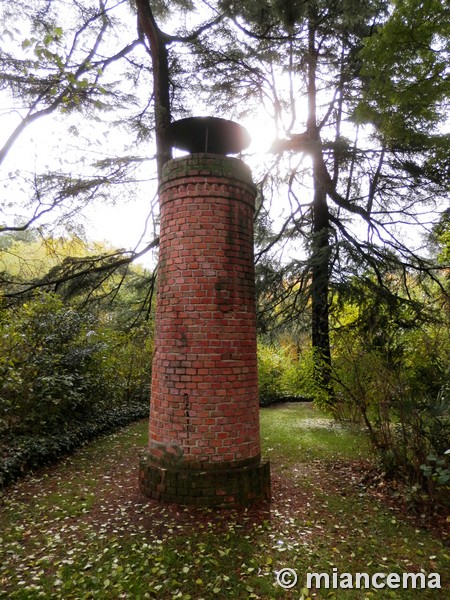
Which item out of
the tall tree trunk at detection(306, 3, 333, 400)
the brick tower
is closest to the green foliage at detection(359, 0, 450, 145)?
the tall tree trunk at detection(306, 3, 333, 400)

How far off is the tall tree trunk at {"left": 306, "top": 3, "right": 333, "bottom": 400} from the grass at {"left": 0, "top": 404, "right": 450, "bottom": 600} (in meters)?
4.99

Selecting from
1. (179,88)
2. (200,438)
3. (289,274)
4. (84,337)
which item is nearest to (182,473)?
(200,438)

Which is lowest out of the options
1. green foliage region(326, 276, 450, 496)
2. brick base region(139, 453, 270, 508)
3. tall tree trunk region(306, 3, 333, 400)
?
brick base region(139, 453, 270, 508)

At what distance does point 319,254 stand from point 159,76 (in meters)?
5.70

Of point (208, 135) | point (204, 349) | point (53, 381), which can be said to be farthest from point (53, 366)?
point (208, 135)

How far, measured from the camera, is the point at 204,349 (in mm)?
4355

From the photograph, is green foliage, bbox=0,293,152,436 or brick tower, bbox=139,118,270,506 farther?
green foliage, bbox=0,293,152,436

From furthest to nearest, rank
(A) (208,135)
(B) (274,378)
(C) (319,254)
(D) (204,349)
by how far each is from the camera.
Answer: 1. (B) (274,378)
2. (C) (319,254)
3. (A) (208,135)
4. (D) (204,349)

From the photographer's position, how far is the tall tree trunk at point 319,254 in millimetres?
9728

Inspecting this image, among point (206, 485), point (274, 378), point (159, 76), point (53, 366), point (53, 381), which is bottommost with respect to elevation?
point (274, 378)

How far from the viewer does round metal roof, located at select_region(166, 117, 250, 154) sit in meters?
4.85

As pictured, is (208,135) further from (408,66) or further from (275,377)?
(275,377)

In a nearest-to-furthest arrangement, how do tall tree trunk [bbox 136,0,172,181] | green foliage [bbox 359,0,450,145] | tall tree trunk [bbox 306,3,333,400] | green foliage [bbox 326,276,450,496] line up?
green foliage [bbox 326,276,450,496] → green foliage [bbox 359,0,450,145] → tall tree trunk [bbox 136,0,172,181] → tall tree trunk [bbox 306,3,333,400]

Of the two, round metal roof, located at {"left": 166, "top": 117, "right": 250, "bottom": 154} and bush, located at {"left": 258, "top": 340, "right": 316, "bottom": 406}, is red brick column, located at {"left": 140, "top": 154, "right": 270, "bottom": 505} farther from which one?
bush, located at {"left": 258, "top": 340, "right": 316, "bottom": 406}
